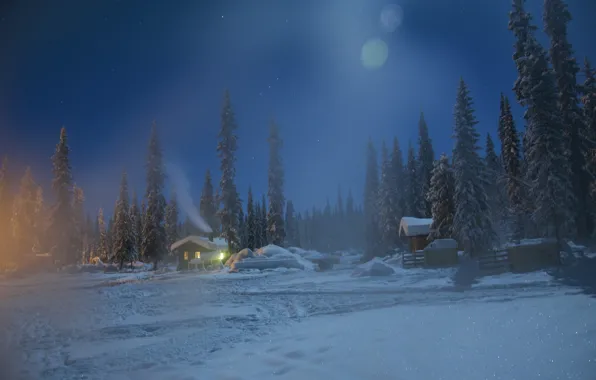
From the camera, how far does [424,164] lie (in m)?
53.5

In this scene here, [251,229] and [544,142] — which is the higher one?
[544,142]

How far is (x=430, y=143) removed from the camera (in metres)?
55.6

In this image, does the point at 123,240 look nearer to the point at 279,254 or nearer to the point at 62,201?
the point at 62,201

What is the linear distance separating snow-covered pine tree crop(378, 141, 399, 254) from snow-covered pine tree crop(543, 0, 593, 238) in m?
29.4

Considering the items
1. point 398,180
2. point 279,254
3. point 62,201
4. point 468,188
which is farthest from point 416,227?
point 62,201

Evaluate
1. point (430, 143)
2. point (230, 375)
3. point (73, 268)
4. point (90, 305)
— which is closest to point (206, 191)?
point (73, 268)

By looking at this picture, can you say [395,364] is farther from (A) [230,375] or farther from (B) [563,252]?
(B) [563,252]

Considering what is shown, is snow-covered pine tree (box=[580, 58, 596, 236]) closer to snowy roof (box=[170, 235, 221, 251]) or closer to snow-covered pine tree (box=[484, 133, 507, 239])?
snow-covered pine tree (box=[484, 133, 507, 239])

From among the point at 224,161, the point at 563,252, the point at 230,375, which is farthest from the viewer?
the point at 224,161

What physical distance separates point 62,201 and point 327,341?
52741mm

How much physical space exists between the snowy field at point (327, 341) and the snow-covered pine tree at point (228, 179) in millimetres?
32482

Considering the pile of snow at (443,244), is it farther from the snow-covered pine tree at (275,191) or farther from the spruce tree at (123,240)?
the spruce tree at (123,240)

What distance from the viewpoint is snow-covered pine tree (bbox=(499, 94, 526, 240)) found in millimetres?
38094

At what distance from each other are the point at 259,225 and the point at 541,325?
73370 mm
